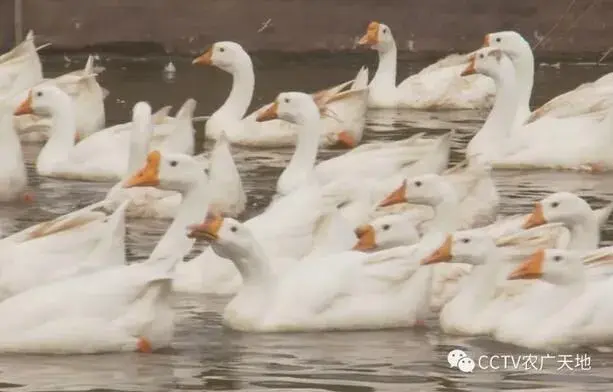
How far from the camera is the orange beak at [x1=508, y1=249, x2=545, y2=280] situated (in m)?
11.1

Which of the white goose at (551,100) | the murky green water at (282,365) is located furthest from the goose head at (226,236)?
the white goose at (551,100)

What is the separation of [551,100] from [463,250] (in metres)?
7.03

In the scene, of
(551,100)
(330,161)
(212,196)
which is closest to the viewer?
(212,196)

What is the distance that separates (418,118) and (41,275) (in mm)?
9379

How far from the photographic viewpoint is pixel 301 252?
12617 millimetres

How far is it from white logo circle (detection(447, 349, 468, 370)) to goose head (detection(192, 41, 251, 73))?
28.4 feet

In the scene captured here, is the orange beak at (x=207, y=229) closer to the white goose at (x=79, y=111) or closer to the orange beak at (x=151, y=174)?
the orange beak at (x=151, y=174)

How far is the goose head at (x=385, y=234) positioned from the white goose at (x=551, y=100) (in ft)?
18.0

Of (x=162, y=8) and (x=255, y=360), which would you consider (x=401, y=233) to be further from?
(x=162, y=8)

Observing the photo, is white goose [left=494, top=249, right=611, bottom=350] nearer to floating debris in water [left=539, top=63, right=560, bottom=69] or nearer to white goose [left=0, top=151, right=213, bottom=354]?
white goose [left=0, top=151, right=213, bottom=354]

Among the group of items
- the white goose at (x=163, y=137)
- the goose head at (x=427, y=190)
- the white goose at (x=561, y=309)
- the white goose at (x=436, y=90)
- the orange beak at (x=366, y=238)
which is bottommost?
the white goose at (x=561, y=309)

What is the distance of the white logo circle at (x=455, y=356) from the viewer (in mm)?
10789

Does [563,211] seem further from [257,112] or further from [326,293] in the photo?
[257,112]

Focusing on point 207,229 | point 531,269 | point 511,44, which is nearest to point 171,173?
point 207,229
